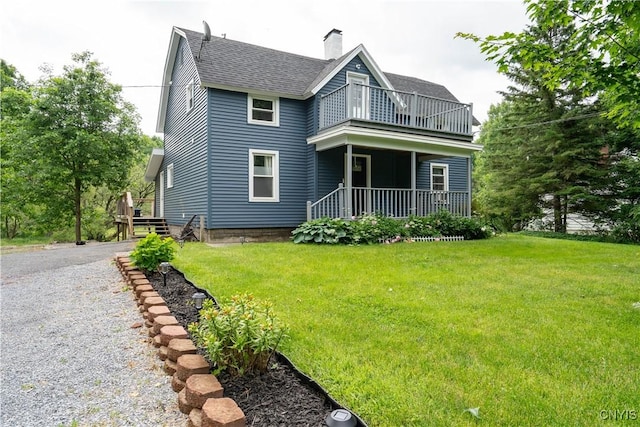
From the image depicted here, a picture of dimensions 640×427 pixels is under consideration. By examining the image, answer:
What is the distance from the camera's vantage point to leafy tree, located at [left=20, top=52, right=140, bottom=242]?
13922mm

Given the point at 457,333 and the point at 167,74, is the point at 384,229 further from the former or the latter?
the point at 167,74

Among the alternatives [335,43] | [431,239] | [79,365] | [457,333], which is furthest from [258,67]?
[457,333]

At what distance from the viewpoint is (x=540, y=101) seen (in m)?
16.1

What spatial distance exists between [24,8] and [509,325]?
40.3 feet

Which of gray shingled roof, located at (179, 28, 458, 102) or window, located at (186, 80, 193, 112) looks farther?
window, located at (186, 80, 193, 112)

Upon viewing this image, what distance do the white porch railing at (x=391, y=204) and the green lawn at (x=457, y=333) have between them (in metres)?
4.14

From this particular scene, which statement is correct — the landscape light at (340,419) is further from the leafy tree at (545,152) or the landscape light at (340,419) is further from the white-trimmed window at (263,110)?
the leafy tree at (545,152)

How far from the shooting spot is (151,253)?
18.0ft

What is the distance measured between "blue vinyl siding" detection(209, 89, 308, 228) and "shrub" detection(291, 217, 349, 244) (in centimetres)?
189

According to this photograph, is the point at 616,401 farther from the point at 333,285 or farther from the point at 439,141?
the point at 439,141

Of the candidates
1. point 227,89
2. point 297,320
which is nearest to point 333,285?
point 297,320

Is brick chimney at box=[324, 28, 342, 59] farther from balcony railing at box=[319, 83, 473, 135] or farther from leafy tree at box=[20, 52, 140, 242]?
leafy tree at box=[20, 52, 140, 242]

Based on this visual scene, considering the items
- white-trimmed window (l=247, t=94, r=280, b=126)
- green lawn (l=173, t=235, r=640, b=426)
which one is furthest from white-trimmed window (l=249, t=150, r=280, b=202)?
green lawn (l=173, t=235, r=640, b=426)

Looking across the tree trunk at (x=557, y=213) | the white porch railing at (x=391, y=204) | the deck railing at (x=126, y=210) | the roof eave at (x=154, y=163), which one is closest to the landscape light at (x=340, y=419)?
the white porch railing at (x=391, y=204)
